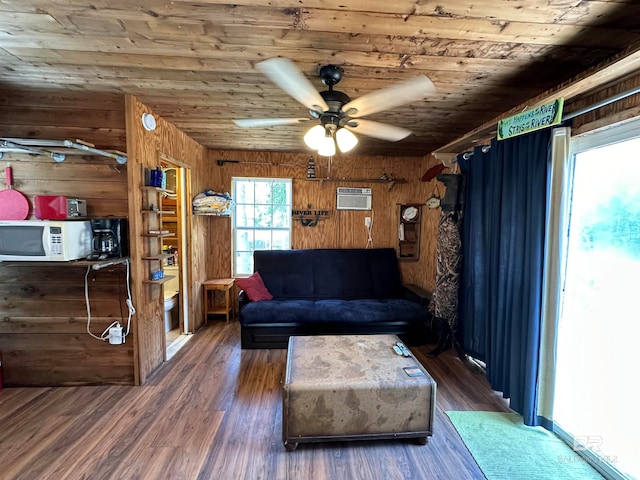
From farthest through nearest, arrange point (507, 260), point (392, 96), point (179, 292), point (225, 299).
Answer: point (225, 299) → point (179, 292) → point (507, 260) → point (392, 96)

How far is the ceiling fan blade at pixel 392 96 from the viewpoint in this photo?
1435mm

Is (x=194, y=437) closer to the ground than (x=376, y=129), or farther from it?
closer to the ground

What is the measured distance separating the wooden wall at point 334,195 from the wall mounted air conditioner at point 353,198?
63 mm

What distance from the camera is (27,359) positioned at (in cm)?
231

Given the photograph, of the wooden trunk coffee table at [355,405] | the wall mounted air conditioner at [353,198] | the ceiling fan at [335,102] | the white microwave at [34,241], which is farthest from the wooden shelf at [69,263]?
the wall mounted air conditioner at [353,198]

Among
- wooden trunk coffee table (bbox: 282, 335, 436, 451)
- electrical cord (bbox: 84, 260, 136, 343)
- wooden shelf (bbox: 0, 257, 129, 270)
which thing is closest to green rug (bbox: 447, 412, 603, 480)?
wooden trunk coffee table (bbox: 282, 335, 436, 451)

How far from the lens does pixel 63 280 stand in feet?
7.55

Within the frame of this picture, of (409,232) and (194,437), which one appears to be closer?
(194,437)

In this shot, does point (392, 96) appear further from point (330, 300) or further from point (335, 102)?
point (330, 300)

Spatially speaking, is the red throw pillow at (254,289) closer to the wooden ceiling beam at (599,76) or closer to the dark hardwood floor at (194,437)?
the dark hardwood floor at (194,437)

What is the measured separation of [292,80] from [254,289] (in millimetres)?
2489

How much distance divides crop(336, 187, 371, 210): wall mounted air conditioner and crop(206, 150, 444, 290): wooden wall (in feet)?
0.21

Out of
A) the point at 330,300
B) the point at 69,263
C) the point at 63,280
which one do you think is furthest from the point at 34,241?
the point at 330,300

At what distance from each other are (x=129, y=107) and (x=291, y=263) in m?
2.38
